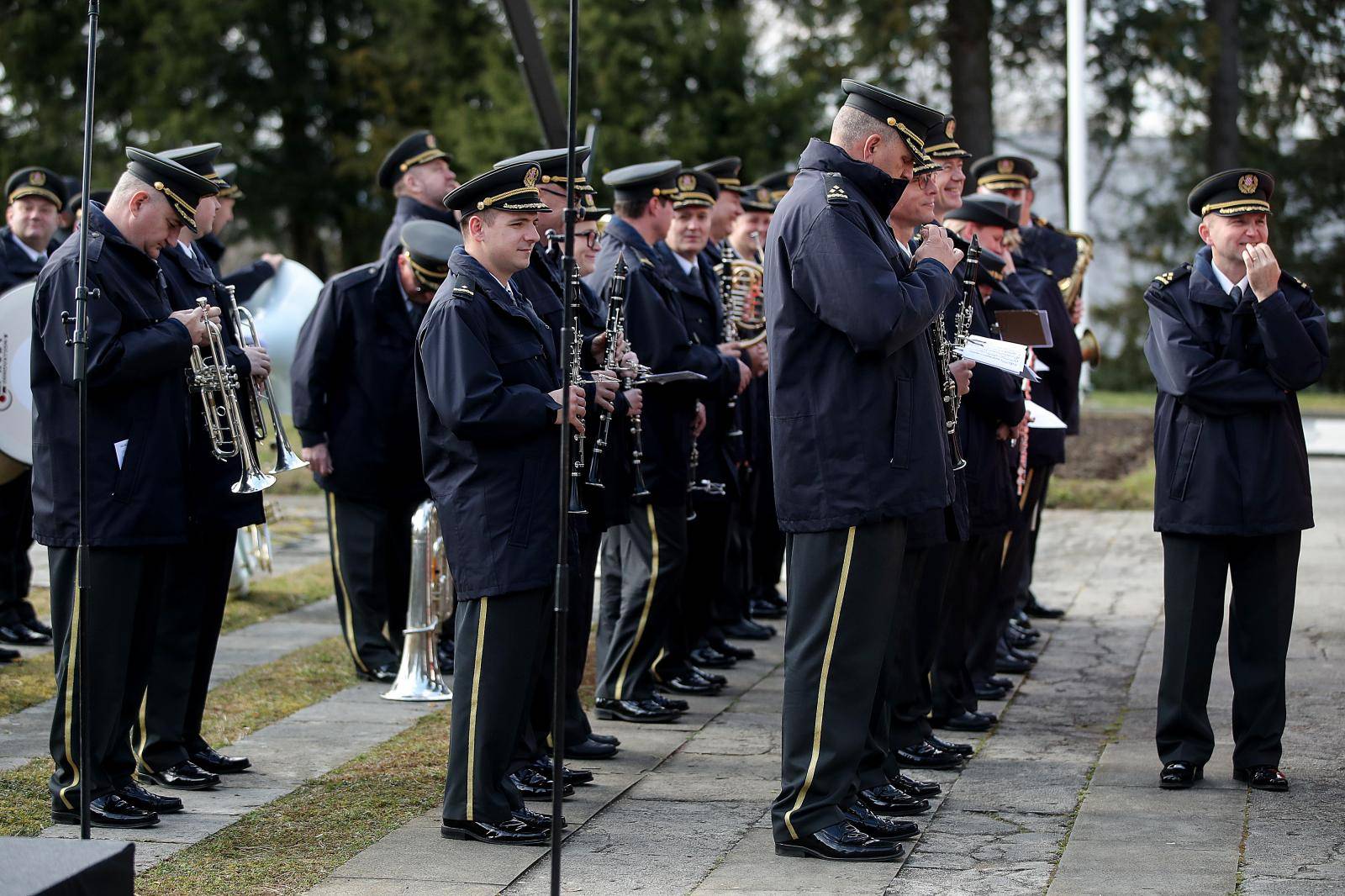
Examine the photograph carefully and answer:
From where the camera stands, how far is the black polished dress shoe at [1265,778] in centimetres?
595

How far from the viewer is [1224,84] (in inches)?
1128

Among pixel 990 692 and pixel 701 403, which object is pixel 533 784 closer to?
pixel 701 403

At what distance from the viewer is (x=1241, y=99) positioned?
30.4 m

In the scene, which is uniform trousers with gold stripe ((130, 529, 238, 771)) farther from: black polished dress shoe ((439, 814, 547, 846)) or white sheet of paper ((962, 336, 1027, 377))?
white sheet of paper ((962, 336, 1027, 377))

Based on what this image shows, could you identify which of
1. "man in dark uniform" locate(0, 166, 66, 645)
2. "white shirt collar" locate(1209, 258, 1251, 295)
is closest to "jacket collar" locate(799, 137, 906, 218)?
"white shirt collar" locate(1209, 258, 1251, 295)

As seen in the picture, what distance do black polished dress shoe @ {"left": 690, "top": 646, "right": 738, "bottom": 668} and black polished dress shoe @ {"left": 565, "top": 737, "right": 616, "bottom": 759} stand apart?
1.90 metres

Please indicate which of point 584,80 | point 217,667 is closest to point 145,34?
point 584,80

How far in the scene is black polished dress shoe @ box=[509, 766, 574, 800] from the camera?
5965mm

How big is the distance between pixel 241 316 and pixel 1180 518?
3.53m

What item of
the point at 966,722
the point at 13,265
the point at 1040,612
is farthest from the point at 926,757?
the point at 13,265

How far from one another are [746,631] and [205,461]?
12.8ft

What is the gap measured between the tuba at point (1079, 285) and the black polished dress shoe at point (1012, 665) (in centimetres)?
184

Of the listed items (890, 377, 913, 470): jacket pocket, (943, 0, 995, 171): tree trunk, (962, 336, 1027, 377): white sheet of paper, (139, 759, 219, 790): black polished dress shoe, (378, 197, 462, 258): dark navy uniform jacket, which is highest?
(943, 0, 995, 171): tree trunk

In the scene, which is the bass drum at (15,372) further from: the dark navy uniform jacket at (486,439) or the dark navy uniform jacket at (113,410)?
the dark navy uniform jacket at (486,439)
